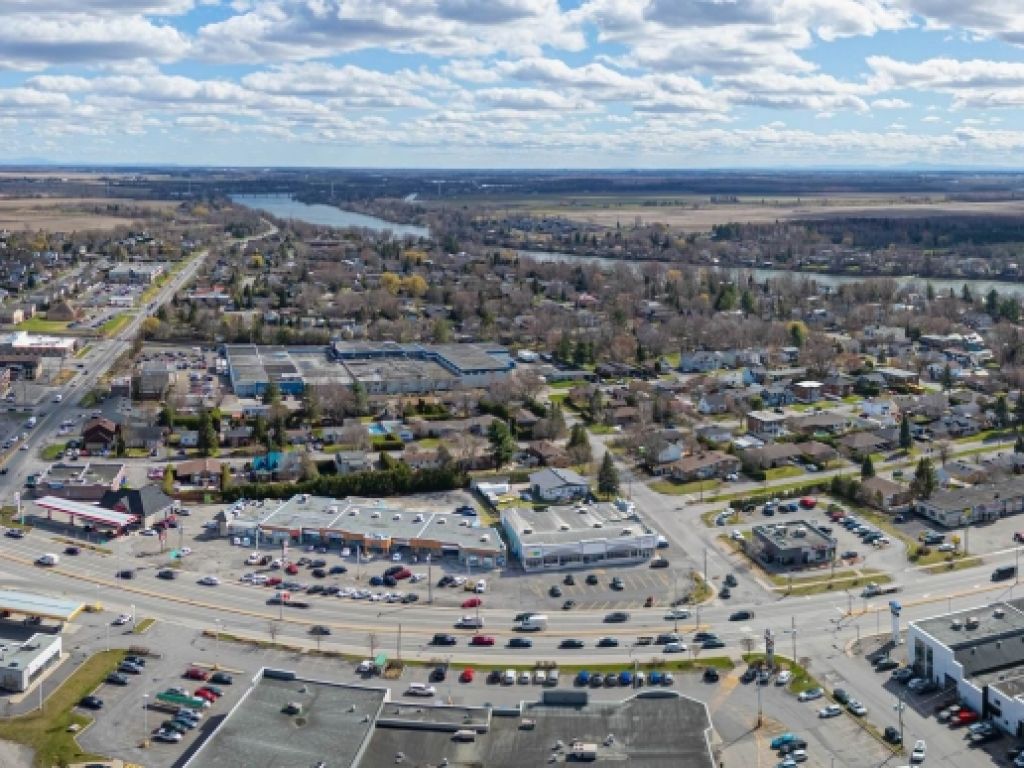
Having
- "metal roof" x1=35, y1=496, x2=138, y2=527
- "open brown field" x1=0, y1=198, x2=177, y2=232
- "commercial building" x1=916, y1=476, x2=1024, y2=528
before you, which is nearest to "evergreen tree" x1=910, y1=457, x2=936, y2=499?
"commercial building" x1=916, y1=476, x2=1024, y2=528

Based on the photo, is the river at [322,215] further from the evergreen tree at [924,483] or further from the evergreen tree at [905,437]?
the evergreen tree at [924,483]

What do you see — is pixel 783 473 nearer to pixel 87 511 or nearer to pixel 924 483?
pixel 924 483

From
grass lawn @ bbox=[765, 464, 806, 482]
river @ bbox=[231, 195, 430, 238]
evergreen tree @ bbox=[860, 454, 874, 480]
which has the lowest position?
grass lawn @ bbox=[765, 464, 806, 482]

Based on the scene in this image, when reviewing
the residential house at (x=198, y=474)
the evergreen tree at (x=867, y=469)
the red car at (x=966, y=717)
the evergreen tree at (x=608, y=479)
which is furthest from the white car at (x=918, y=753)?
the residential house at (x=198, y=474)

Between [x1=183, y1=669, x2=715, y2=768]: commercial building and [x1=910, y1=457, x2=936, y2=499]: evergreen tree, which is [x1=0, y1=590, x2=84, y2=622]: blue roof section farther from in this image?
[x1=910, y1=457, x2=936, y2=499]: evergreen tree

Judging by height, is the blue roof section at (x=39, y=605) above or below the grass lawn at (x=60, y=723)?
above

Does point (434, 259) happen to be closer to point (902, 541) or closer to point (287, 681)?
point (902, 541)

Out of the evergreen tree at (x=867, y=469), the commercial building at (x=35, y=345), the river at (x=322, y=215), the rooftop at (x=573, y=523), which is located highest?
the river at (x=322, y=215)
